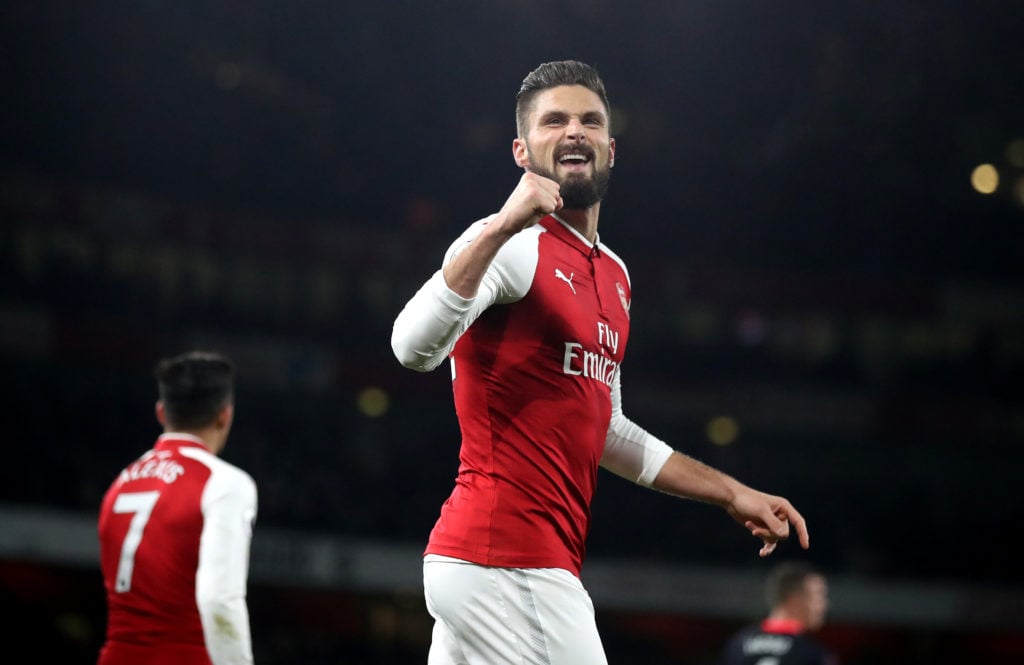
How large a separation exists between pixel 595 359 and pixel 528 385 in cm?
22

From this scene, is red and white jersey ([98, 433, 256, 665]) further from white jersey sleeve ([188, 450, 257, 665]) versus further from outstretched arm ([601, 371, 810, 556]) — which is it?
outstretched arm ([601, 371, 810, 556])

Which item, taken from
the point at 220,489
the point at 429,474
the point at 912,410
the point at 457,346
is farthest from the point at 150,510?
the point at 912,410

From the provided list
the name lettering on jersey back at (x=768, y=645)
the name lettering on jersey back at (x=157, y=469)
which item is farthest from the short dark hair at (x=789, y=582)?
the name lettering on jersey back at (x=157, y=469)

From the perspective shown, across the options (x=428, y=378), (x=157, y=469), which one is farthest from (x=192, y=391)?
A: (x=428, y=378)

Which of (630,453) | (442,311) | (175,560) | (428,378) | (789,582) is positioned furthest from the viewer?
(428,378)

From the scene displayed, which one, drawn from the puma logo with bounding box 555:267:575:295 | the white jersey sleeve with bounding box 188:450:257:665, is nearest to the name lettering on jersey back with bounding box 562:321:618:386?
the puma logo with bounding box 555:267:575:295

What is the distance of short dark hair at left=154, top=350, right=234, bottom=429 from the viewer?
3910 mm

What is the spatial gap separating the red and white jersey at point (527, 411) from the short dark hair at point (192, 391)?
4.35 feet

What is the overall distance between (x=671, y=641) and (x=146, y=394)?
→ 9.07 meters

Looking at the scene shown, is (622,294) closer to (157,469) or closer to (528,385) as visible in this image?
(528,385)

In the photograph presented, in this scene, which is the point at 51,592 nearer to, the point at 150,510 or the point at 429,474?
the point at 429,474

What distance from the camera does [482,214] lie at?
22.3 metres

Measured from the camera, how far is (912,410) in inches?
797

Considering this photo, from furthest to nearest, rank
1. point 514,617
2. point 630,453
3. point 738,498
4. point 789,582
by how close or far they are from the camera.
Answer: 1. point 789,582
2. point 630,453
3. point 738,498
4. point 514,617
